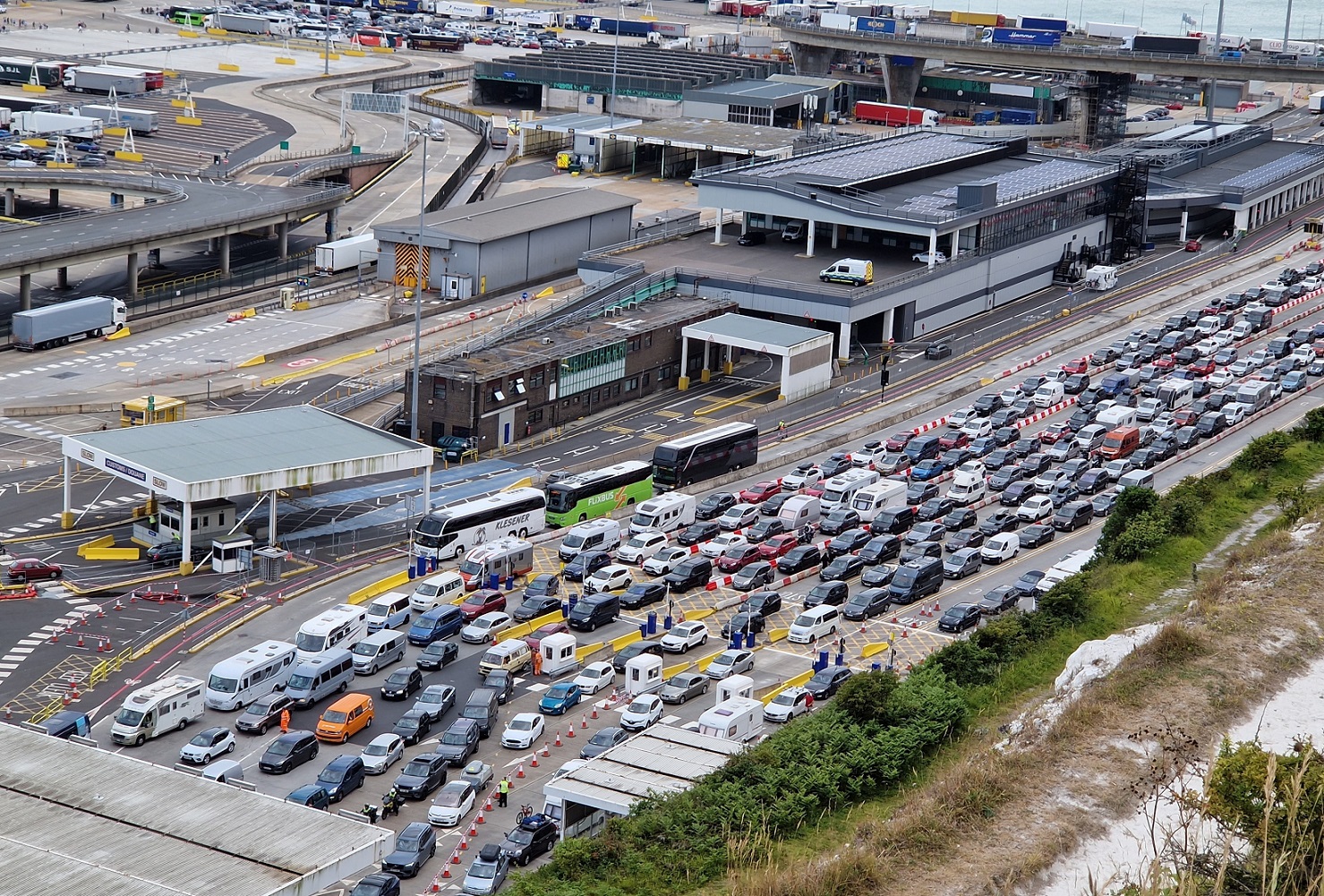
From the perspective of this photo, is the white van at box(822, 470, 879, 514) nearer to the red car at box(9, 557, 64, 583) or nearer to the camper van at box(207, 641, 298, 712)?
the camper van at box(207, 641, 298, 712)

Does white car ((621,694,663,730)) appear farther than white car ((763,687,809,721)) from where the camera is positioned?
No

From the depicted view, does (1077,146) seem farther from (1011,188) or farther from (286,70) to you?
(286,70)

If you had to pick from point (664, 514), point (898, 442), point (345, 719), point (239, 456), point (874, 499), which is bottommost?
point (345, 719)

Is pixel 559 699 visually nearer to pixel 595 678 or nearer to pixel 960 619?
pixel 595 678

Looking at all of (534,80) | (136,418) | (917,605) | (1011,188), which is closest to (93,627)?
(136,418)

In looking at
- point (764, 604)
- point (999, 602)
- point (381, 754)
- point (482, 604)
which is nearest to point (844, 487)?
point (764, 604)

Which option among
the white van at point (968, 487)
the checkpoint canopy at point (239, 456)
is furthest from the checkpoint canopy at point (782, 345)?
the checkpoint canopy at point (239, 456)

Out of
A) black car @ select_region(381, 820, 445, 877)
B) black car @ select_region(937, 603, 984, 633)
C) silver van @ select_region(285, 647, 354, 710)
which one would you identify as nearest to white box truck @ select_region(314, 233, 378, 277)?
silver van @ select_region(285, 647, 354, 710)

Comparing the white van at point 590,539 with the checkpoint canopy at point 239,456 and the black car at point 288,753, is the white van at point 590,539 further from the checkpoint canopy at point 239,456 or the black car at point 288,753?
the black car at point 288,753
